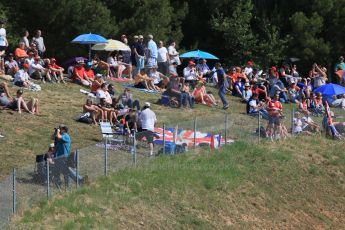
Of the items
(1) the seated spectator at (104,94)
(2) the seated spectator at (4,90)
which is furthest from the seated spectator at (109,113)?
(2) the seated spectator at (4,90)

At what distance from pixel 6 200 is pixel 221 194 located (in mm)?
7800

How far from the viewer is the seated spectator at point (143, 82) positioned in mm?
40469

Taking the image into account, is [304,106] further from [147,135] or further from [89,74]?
[147,135]

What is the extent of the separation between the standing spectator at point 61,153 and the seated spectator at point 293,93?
18.3 m

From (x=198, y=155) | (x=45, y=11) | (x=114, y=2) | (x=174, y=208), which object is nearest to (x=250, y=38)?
(x=114, y=2)

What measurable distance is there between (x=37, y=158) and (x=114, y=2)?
80.7 ft

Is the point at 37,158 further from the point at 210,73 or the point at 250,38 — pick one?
the point at 250,38

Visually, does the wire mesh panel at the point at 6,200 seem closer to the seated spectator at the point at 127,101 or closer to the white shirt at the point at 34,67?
the seated spectator at the point at 127,101

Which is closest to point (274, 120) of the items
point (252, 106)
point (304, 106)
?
point (252, 106)

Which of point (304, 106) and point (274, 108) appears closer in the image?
point (274, 108)

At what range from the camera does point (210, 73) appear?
149 feet

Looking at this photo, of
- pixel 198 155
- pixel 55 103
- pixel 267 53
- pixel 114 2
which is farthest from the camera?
pixel 267 53

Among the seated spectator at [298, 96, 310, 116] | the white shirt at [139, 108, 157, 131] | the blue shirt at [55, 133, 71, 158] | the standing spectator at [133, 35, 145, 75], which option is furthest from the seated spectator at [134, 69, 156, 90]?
the blue shirt at [55, 133, 71, 158]

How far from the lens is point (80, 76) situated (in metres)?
39.0
